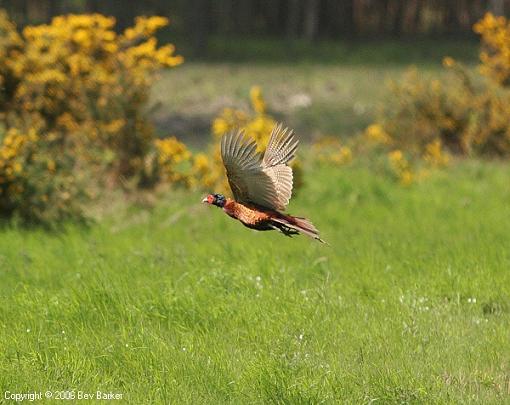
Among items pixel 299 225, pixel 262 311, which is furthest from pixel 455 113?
pixel 299 225

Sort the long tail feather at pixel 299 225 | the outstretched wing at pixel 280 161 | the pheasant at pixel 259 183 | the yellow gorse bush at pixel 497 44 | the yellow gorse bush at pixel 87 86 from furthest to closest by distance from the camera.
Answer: the yellow gorse bush at pixel 497 44
the yellow gorse bush at pixel 87 86
the outstretched wing at pixel 280 161
the pheasant at pixel 259 183
the long tail feather at pixel 299 225

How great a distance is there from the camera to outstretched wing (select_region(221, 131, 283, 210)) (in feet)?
18.2

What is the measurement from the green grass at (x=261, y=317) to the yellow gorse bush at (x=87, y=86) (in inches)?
122

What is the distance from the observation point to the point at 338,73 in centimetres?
2867

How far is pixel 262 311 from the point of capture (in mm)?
6332

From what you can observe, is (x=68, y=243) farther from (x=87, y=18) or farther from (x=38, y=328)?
(x=87, y=18)

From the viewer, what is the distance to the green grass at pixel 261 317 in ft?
17.5

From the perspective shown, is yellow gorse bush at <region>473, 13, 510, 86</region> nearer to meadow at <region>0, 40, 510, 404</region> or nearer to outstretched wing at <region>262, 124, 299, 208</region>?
meadow at <region>0, 40, 510, 404</region>

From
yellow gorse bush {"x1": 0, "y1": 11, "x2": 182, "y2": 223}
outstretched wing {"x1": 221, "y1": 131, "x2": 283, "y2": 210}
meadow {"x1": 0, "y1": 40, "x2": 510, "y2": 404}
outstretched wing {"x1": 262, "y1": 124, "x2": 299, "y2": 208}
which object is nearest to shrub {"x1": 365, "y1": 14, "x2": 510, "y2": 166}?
yellow gorse bush {"x1": 0, "y1": 11, "x2": 182, "y2": 223}

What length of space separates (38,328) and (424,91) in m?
10.2

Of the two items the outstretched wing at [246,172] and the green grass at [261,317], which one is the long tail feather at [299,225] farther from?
the green grass at [261,317]

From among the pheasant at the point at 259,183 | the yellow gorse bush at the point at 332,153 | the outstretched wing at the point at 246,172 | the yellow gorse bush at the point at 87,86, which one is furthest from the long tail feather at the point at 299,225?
the yellow gorse bush at the point at 332,153

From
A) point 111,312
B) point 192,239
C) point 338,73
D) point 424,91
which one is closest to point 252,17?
point 338,73

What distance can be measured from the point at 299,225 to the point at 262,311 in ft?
3.68
